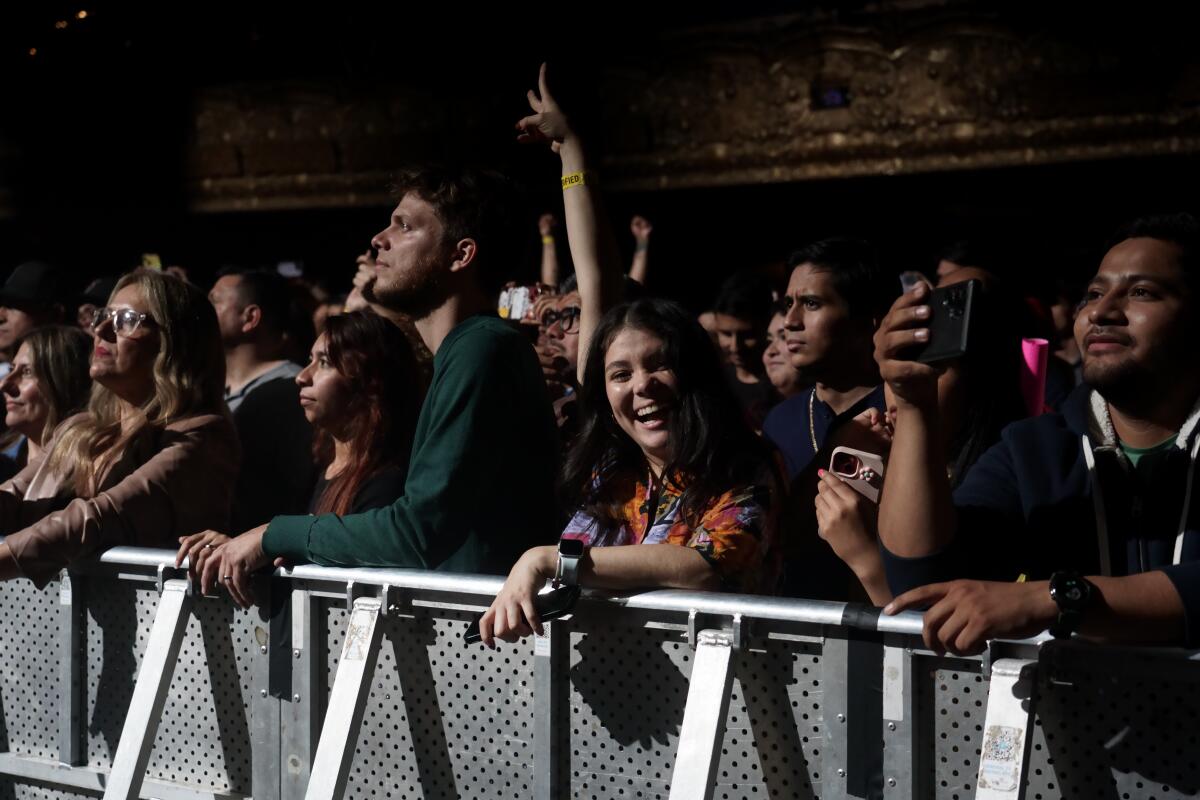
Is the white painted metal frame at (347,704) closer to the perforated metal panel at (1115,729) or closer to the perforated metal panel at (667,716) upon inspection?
the perforated metal panel at (667,716)

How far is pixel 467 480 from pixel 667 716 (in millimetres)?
633

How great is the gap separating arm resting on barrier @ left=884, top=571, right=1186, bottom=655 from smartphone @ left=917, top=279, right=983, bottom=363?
367mm

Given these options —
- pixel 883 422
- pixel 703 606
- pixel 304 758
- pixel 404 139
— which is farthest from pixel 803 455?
pixel 404 139

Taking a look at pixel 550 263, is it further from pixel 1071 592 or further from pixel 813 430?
pixel 1071 592

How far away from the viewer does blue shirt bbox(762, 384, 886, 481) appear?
10.8ft

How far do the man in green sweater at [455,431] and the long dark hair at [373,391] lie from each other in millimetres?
625

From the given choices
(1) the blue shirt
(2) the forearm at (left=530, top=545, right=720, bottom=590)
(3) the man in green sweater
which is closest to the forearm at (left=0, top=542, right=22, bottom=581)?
(3) the man in green sweater

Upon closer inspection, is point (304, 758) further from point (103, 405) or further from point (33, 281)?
point (33, 281)

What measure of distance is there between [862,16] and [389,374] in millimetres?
5629

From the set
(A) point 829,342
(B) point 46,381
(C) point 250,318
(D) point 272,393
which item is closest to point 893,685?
(A) point 829,342

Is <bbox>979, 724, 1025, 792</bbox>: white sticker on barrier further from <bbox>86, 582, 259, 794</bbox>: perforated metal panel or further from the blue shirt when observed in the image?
<bbox>86, 582, 259, 794</bbox>: perforated metal panel

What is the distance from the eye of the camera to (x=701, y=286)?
948 centimetres

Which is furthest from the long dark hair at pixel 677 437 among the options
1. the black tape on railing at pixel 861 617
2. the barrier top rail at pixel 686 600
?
the black tape on railing at pixel 861 617

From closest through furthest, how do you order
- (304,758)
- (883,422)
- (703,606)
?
1. (703,606)
2. (304,758)
3. (883,422)
